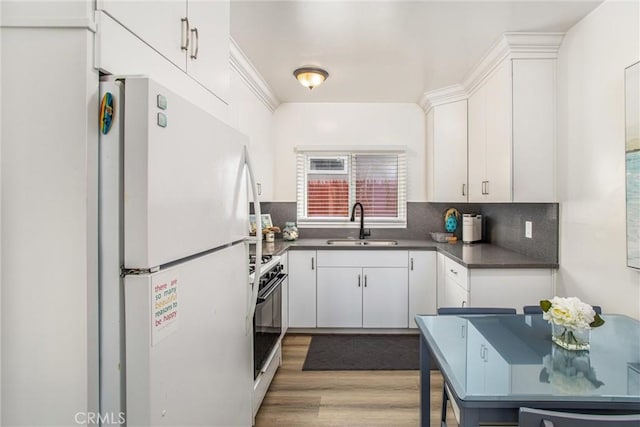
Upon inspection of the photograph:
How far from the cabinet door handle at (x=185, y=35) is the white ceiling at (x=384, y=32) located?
707 millimetres

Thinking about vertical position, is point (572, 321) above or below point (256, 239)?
below

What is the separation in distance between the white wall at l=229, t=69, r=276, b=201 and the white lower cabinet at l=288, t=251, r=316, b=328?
0.70 metres

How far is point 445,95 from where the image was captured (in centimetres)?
338

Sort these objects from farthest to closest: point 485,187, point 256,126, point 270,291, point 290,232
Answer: point 290,232 < point 256,126 < point 485,187 < point 270,291

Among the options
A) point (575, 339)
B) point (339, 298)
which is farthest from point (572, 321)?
point (339, 298)

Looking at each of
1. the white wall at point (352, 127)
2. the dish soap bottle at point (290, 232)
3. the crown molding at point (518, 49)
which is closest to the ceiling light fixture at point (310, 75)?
the white wall at point (352, 127)

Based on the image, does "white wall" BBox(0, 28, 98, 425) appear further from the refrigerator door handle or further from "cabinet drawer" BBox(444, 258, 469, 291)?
"cabinet drawer" BBox(444, 258, 469, 291)

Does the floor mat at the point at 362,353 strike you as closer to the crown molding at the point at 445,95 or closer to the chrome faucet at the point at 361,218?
the chrome faucet at the point at 361,218

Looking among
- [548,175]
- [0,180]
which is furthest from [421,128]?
[0,180]

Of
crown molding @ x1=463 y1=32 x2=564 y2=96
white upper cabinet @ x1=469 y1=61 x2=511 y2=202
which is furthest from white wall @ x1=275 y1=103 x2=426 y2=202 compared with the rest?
crown molding @ x1=463 y1=32 x2=564 y2=96

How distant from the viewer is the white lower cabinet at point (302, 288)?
11.1ft

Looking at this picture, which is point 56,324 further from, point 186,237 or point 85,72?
point 85,72

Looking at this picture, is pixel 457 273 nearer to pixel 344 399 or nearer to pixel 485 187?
pixel 485 187

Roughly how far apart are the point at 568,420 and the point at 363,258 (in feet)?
8.30
